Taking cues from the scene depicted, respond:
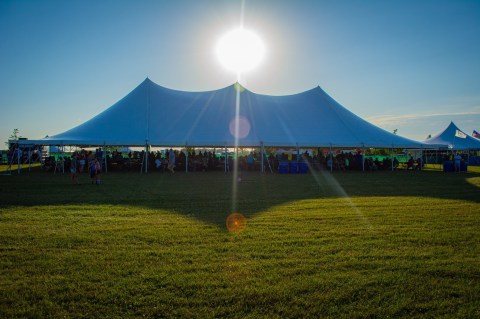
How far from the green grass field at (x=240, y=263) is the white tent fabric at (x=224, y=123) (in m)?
11.4

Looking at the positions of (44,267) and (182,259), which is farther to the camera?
(182,259)

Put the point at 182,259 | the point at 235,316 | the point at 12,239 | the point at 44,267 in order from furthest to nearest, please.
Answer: the point at 12,239
the point at 182,259
the point at 44,267
the point at 235,316

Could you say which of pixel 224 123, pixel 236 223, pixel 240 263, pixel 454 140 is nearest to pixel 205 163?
pixel 224 123

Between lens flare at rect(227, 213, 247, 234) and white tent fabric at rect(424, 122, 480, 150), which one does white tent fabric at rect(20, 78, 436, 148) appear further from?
Result: white tent fabric at rect(424, 122, 480, 150)

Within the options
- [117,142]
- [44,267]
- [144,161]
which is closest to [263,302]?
[44,267]

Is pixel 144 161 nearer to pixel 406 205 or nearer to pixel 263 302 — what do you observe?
pixel 406 205

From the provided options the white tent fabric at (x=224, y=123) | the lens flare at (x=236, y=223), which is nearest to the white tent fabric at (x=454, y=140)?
the white tent fabric at (x=224, y=123)

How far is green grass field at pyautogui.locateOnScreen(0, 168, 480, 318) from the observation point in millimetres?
2809

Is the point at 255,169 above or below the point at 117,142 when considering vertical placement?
below

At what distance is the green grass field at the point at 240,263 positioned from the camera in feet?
9.21

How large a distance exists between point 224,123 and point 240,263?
1595 centimetres

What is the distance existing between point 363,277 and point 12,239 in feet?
14.1

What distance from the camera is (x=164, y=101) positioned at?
20.3 m

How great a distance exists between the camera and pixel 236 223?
18.8 ft
